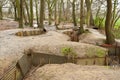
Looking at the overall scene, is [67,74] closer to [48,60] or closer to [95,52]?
[48,60]

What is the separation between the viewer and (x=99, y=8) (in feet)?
75.9

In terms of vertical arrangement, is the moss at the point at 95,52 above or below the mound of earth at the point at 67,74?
above

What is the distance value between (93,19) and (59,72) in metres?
17.0

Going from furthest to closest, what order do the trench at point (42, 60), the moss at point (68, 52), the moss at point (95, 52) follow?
the moss at point (95, 52) < the moss at point (68, 52) < the trench at point (42, 60)

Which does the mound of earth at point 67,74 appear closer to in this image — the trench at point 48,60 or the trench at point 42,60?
the trench at point 42,60

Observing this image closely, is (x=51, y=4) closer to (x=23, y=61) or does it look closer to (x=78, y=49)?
(x=78, y=49)

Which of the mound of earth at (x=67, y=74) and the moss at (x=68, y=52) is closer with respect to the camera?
the mound of earth at (x=67, y=74)

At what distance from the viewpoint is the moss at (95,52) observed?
31.4ft

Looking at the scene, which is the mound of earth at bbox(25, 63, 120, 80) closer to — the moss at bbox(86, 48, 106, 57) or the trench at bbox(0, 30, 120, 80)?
the trench at bbox(0, 30, 120, 80)

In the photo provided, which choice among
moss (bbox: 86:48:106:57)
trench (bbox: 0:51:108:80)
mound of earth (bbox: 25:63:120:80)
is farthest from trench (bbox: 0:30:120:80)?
mound of earth (bbox: 25:63:120:80)

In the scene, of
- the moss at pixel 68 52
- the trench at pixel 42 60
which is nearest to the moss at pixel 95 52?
the trench at pixel 42 60

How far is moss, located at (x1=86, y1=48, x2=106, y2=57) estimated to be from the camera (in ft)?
31.4

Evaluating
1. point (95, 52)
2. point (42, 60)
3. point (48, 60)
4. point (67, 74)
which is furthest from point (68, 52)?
point (67, 74)

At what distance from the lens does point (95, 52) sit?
977cm
